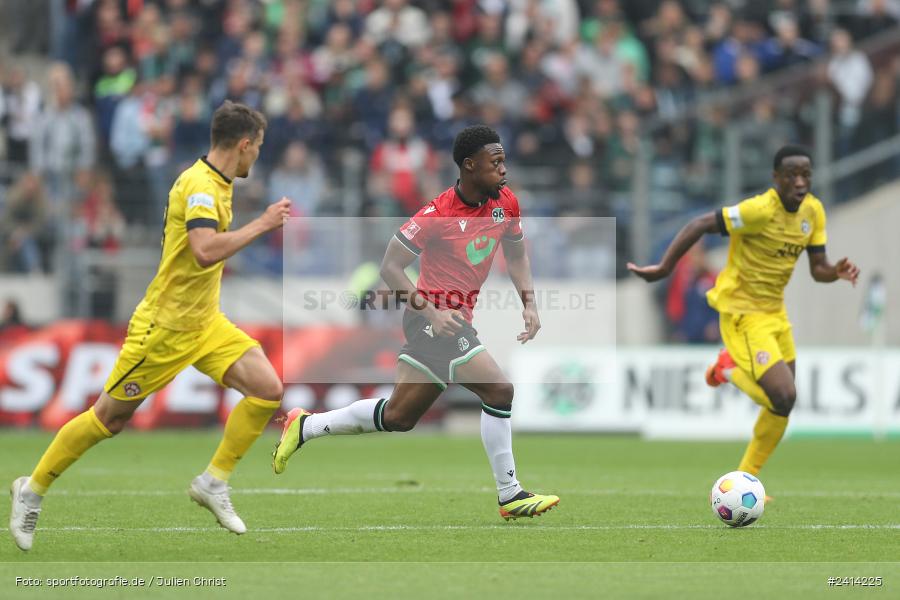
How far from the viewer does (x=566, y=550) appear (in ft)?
29.2

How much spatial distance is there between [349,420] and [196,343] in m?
1.52

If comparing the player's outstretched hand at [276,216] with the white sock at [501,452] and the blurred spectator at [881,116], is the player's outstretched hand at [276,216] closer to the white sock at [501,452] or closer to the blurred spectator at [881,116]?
the white sock at [501,452]

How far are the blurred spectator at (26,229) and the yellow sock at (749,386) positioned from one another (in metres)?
12.2

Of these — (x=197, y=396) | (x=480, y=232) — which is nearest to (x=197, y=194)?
(x=480, y=232)

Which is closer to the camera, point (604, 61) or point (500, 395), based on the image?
point (500, 395)

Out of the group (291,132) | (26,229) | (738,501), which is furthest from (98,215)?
(738,501)

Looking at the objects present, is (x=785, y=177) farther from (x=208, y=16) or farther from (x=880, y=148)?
(x=208, y=16)

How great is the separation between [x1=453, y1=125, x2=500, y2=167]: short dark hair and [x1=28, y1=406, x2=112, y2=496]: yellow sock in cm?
291

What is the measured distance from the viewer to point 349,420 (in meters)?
10.5

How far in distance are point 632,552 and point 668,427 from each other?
1182cm

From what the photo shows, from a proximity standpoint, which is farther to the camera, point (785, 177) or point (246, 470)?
point (246, 470)

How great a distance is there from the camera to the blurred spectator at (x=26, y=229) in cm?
2109

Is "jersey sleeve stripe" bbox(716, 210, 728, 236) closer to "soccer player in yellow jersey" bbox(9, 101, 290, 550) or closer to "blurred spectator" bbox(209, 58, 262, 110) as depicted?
"soccer player in yellow jersey" bbox(9, 101, 290, 550)

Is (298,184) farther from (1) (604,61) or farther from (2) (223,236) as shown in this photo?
(2) (223,236)
